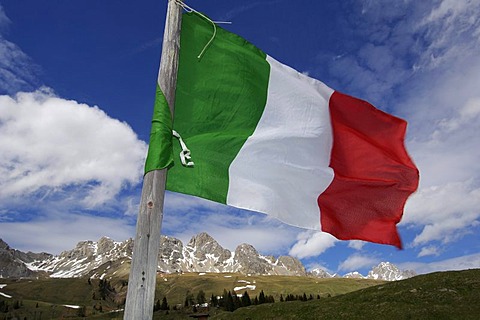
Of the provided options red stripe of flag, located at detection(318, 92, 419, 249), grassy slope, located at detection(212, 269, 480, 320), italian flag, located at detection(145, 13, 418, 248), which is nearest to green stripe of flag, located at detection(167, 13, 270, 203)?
italian flag, located at detection(145, 13, 418, 248)

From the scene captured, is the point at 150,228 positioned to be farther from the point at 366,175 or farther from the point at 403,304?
the point at 403,304

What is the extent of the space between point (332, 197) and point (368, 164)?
127 cm

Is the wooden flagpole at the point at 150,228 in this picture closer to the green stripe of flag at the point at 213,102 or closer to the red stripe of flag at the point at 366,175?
the green stripe of flag at the point at 213,102

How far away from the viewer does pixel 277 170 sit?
31.8 feet

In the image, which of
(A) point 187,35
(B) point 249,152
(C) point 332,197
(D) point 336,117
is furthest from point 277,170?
(A) point 187,35

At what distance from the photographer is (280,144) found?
9.86 metres

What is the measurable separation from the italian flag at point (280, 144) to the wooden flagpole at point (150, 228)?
46cm

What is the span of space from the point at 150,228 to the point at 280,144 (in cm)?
406

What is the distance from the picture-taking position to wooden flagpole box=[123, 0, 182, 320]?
632 cm

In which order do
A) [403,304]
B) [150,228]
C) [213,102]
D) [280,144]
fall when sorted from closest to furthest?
1. [150,228]
2. [213,102]
3. [280,144]
4. [403,304]

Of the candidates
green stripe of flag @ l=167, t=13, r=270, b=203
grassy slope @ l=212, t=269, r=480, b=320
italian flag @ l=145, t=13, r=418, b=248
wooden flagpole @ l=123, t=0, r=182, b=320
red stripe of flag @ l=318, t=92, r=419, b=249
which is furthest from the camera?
grassy slope @ l=212, t=269, r=480, b=320

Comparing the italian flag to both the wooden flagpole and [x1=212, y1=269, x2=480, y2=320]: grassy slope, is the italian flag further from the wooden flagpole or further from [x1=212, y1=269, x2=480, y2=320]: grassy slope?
[x1=212, y1=269, x2=480, y2=320]: grassy slope

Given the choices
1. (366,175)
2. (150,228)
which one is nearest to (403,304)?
(366,175)

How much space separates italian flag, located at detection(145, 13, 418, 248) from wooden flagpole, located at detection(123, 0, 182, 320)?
0.46 metres
